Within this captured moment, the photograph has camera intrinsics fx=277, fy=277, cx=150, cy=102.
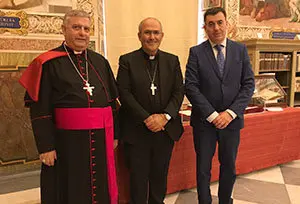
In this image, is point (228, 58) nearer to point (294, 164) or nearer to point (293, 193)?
point (293, 193)

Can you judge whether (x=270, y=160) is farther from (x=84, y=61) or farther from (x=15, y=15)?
(x=15, y=15)

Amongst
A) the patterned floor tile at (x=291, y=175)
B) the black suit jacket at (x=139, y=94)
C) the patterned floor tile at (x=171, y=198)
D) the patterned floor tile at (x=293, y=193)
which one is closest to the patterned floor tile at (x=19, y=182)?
the patterned floor tile at (x=171, y=198)

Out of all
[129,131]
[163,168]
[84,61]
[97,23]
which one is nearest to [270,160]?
[163,168]

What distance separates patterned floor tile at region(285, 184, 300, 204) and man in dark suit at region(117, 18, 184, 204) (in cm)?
150

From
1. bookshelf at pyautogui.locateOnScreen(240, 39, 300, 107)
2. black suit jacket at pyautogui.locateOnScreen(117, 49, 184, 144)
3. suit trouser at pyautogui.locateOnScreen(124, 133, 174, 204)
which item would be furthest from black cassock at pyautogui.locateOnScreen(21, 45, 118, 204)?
bookshelf at pyautogui.locateOnScreen(240, 39, 300, 107)

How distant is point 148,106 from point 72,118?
1.96 feet

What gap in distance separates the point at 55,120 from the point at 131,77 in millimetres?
638

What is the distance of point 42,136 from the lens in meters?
1.71

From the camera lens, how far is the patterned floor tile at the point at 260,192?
9.12ft

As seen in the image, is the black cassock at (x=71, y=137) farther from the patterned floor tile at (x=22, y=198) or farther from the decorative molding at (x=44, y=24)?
the decorative molding at (x=44, y=24)

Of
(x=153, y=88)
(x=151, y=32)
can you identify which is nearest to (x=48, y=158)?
(x=153, y=88)

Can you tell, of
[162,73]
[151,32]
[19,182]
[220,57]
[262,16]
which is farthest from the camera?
[262,16]

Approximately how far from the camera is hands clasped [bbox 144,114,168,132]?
2.04 metres

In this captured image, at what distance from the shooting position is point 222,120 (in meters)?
2.16
